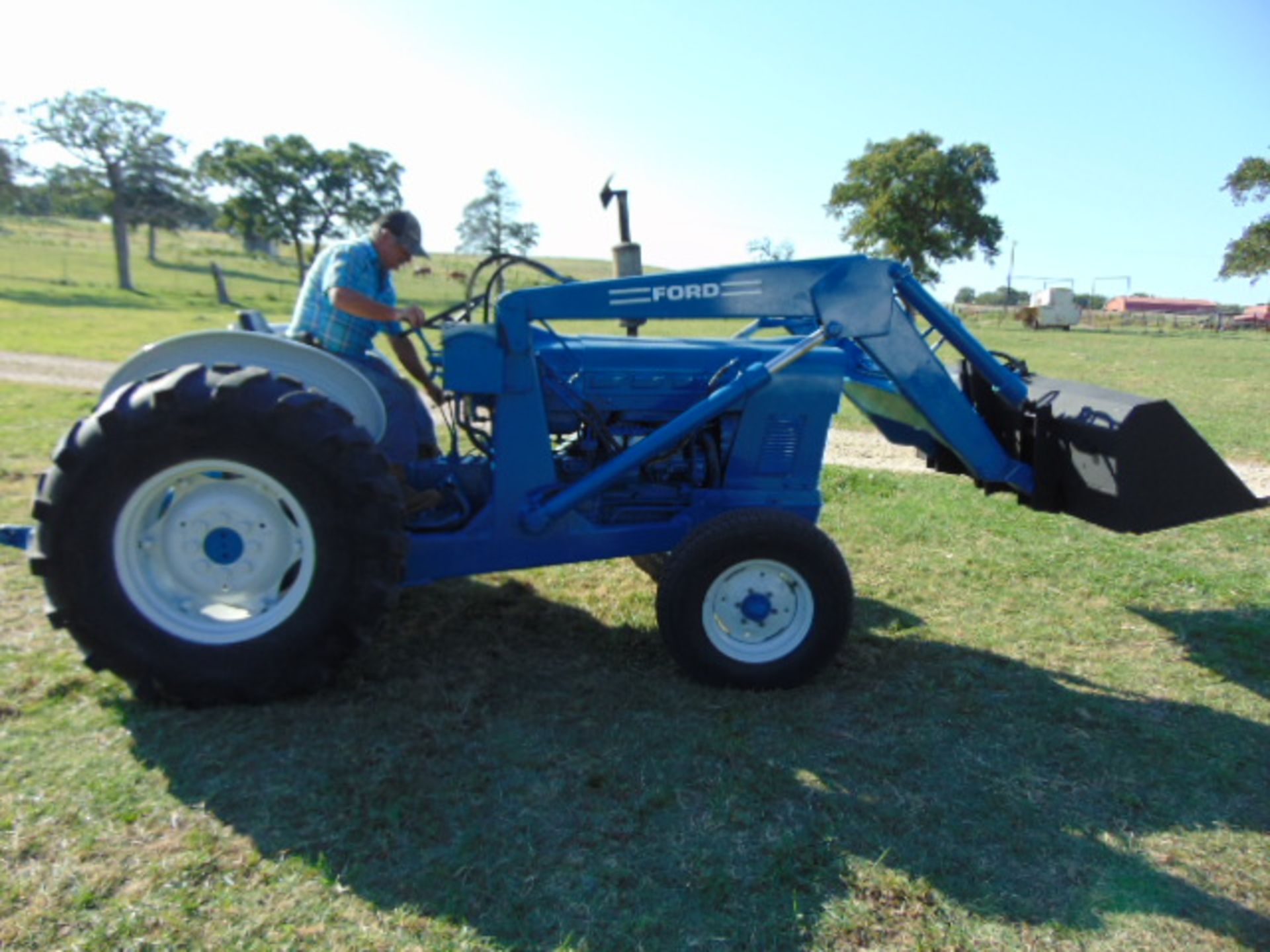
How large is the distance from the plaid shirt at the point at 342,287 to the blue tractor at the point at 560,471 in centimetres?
41

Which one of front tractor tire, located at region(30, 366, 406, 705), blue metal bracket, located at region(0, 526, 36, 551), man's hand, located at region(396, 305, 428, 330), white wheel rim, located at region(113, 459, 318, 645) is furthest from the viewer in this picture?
man's hand, located at region(396, 305, 428, 330)

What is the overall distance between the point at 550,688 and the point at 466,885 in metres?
1.27

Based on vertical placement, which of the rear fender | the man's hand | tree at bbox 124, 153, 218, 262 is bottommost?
the rear fender

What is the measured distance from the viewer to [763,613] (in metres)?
3.86

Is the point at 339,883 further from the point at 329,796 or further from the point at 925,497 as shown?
the point at 925,497

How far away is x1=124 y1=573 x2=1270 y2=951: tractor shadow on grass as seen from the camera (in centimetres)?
256

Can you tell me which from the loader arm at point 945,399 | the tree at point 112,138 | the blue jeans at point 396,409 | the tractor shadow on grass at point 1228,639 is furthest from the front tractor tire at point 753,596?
the tree at point 112,138

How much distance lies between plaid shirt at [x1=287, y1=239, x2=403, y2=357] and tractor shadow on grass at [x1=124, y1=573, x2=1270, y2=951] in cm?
138

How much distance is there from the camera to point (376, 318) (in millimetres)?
3955

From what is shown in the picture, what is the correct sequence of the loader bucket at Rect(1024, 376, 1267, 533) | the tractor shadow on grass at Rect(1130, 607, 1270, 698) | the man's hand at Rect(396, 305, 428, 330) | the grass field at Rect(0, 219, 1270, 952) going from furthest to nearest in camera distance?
the tractor shadow on grass at Rect(1130, 607, 1270, 698)
the loader bucket at Rect(1024, 376, 1267, 533)
the man's hand at Rect(396, 305, 428, 330)
the grass field at Rect(0, 219, 1270, 952)

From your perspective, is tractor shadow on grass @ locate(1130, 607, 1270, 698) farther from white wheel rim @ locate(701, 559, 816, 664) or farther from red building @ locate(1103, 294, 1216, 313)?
red building @ locate(1103, 294, 1216, 313)

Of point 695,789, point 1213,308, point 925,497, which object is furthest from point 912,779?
point 1213,308

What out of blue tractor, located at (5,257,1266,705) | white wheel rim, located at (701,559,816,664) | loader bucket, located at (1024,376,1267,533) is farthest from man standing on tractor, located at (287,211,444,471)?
loader bucket, located at (1024,376,1267,533)

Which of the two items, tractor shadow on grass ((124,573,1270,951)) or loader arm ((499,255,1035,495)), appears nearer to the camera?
tractor shadow on grass ((124,573,1270,951))
